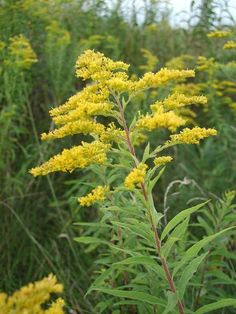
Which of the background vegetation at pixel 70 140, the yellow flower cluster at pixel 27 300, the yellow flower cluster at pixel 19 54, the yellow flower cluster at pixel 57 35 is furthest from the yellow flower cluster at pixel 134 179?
the yellow flower cluster at pixel 57 35

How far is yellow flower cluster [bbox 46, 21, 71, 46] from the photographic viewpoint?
13.2 feet

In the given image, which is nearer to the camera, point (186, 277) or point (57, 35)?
point (186, 277)

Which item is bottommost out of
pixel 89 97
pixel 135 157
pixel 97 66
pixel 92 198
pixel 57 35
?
pixel 92 198

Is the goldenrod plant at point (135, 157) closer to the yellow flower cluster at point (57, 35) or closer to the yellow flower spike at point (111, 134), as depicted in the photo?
the yellow flower spike at point (111, 134)

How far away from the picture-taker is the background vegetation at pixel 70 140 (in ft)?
10.9

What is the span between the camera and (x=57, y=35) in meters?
4.34

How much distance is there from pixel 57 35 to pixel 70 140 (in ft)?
3.22

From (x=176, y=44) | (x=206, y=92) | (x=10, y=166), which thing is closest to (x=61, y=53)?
(x=10, y=166)

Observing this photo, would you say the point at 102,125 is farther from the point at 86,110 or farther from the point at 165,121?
the point at 165,121

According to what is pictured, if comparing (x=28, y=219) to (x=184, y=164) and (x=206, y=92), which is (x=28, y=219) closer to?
(x=184, y=164)

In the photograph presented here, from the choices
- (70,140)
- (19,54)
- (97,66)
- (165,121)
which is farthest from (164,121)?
(70,140)

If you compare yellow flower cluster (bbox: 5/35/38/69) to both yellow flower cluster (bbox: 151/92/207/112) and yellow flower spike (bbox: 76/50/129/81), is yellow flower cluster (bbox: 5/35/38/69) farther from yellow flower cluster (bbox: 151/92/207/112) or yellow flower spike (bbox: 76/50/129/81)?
yellow flower cluster (bbox: 151/92/207/112)

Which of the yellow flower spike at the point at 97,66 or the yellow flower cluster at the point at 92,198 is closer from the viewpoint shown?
the yellow flower cluster at the point at 92,198

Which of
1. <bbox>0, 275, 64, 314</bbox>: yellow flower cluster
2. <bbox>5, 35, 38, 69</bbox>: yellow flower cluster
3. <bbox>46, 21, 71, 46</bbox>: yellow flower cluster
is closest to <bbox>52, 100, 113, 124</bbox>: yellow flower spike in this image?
<bbox>0, 275, 64, 314</bbox>: yellow flower cluster
